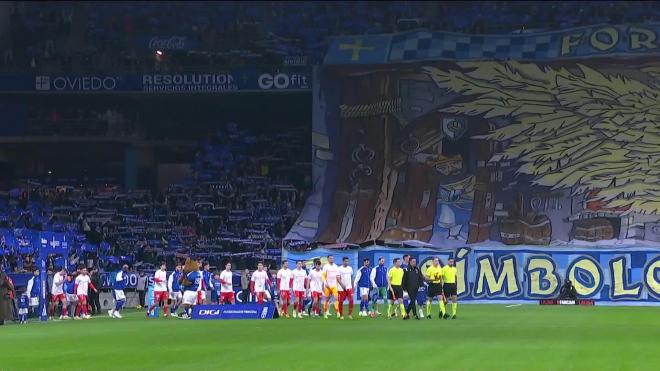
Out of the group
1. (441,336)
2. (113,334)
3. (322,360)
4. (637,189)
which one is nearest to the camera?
(322,360)

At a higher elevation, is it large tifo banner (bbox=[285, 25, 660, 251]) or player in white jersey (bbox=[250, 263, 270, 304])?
large tifo banner (bbox=[285, 25, 660, 251])

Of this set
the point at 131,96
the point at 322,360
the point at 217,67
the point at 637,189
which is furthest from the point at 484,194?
the point at 322,360

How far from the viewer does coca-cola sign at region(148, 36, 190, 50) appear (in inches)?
2763

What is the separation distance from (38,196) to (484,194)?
25500 mm

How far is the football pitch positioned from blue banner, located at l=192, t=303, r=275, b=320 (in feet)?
4.94

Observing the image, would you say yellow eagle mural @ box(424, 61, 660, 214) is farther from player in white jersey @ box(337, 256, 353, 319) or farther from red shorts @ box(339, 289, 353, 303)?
red shorts @ box(339, 289, 353, 303)

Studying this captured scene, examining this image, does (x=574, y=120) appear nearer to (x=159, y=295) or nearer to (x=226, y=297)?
(x=226, y=297)

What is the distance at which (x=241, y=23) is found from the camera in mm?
71562

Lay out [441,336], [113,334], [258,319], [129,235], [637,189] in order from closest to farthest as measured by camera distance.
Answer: [441,336] < [113,334] < [258,319] < [637,189] < [129,235]

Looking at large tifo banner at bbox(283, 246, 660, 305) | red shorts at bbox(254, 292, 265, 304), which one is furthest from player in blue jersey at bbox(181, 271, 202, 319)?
large tifo banner at bbox(283, 246, 660, 305)

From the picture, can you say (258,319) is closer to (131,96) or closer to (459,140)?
(459,140)

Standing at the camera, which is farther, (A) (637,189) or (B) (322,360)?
(A) (637,189)

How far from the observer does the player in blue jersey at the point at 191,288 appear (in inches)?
1796

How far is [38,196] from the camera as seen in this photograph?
70.1 metres
